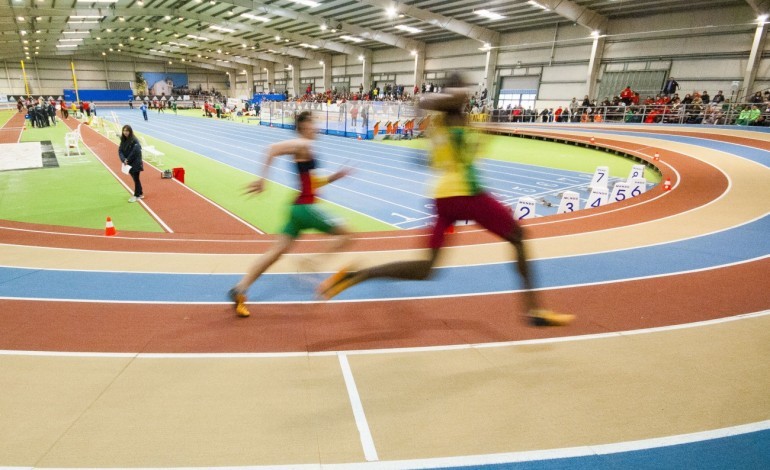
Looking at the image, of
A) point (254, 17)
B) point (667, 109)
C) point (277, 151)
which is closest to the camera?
point (277, 151)

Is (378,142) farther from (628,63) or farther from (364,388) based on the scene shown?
(364,388)

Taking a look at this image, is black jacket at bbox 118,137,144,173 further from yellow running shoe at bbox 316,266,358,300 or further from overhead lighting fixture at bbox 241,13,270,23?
overhead lighting fixture at bbox 241,13,270,23

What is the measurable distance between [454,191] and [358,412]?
67.0 inches

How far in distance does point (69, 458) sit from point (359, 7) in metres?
36.0

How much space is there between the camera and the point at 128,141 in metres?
9.92

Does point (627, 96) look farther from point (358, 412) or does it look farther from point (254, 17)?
point (254, 17)

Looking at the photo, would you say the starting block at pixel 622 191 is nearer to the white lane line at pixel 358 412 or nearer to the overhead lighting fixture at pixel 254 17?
the white lane line at pixel 358 412

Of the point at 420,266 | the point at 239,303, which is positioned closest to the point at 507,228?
the point at 420,266

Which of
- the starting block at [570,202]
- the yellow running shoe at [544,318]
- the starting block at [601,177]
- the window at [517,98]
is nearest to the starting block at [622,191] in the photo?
the starting block at [601,177]

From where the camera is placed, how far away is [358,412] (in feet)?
8.81

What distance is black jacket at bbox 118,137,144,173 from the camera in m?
9.91

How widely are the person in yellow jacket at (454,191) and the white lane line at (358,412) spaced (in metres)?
0.76

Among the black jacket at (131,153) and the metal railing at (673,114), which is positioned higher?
the metal railing at (673,114)

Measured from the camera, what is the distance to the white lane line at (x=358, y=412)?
2.33m
